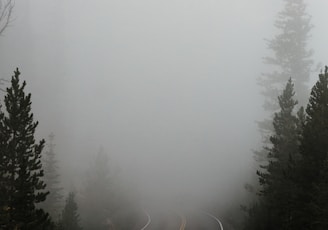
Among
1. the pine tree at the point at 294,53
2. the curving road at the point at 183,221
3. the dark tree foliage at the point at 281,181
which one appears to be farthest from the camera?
the pine tree at the point at 294,53

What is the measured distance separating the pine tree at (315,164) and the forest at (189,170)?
3 cm

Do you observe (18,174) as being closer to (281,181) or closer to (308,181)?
(281,181)

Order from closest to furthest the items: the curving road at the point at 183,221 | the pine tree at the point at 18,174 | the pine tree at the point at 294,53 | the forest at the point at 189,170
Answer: the pine tree at the point at 18,174 < the forest at the point at 189,170 < the curving road at the point at 183,221 < the pine tree at the point at 294,53

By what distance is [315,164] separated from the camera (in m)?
12.9

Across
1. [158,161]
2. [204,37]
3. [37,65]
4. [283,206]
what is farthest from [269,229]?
[204,37]

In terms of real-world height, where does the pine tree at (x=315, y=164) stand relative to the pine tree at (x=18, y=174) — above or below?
above

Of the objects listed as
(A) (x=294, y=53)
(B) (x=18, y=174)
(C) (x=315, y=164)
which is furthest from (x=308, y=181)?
(A) (x=294, y=53)

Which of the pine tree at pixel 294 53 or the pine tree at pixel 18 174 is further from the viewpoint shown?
the pine tree at pixel 294 53

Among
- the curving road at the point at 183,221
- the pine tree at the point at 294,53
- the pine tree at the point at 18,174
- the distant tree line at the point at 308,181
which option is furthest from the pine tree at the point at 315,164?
the pine tree at the point at 294,53

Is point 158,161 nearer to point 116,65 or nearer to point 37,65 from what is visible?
point 37,65

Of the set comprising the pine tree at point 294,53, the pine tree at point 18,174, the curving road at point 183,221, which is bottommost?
the pine tree at point 18,174

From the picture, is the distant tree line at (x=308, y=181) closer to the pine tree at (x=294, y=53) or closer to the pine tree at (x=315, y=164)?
the pine tree at (x=315, y=164)

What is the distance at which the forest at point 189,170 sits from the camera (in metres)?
12.5

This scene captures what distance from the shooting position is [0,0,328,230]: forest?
12523 mm
